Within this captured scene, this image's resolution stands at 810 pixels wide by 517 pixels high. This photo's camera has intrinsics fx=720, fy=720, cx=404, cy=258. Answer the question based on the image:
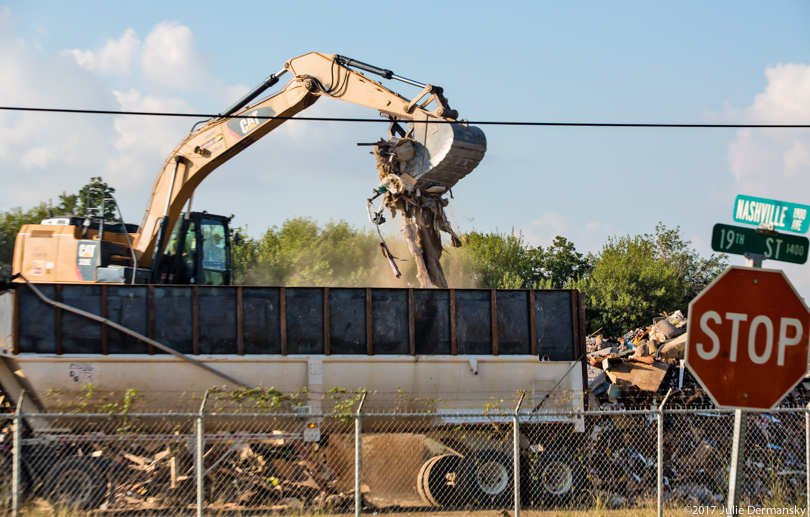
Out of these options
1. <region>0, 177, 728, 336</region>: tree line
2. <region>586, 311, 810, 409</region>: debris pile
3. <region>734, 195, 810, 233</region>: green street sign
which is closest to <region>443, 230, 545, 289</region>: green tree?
<region>0, 177, 728, 336</region>: tree line

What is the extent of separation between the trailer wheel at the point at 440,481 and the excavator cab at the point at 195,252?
596 cm

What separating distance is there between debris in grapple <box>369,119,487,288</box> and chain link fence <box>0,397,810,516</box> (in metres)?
4.28

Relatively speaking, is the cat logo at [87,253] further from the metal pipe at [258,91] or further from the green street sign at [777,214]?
the green street sign at [777,214]

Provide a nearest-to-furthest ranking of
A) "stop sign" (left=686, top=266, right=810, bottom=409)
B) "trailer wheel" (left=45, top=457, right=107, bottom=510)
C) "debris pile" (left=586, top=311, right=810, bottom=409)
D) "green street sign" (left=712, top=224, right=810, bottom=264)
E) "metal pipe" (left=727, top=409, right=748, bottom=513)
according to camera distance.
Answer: "stop sign" (left=686, top=266, right=810, bottom=409) → "metal pipe" (left=727, top=409, right=748, bottom=513) → "green street sign" (left=712, top=224, right=810, bottom=264) → "trailer wheel" (left=45, top=457, right=107, bottom=510) → "debris pile" (left=586, top=311, right=810, bottom=409)

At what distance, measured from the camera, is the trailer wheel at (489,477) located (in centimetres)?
1066

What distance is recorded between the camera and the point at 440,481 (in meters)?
10.8

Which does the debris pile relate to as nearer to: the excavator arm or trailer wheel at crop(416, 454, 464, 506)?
trailer wheel at crop(416, 454, 464, 506)

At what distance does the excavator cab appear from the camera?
13.9 m

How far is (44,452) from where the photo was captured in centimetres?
998

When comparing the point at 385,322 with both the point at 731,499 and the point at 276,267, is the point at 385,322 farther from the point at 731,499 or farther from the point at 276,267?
the point at 276,267

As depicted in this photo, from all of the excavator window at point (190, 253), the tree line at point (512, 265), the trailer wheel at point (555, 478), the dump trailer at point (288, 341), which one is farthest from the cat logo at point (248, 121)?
the tree line at point (512, 265)

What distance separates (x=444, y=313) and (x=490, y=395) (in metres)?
1.46

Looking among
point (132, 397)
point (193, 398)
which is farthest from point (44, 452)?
point (193, 398)

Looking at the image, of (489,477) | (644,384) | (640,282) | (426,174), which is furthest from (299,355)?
(640,282)
